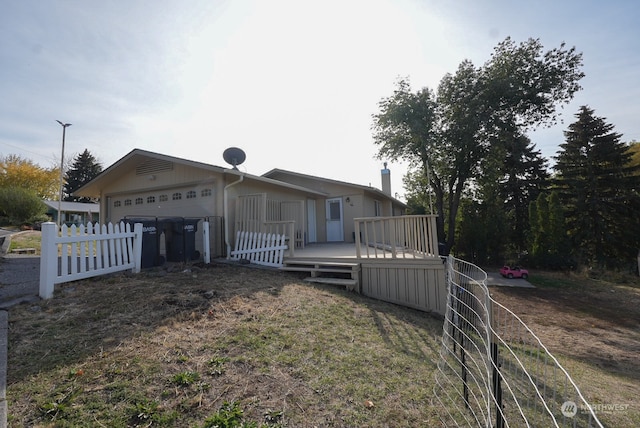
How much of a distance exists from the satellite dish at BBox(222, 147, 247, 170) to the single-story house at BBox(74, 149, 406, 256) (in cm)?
89

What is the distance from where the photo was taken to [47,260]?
4.12 metres

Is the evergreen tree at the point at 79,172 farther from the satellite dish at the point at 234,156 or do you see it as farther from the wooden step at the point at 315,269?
the wooden step at the point at 315,269

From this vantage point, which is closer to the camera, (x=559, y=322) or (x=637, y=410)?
(x=637, y=410)

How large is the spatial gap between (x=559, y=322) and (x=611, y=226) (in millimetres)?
15533

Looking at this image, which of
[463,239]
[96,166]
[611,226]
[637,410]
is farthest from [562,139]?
[96,166]

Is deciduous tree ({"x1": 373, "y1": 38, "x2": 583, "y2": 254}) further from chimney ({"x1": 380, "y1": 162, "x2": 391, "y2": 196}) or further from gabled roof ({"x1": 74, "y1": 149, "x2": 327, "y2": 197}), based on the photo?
gabled roof ({"x1": 74, "y1": 149, "x2": 327, "y2": 197})

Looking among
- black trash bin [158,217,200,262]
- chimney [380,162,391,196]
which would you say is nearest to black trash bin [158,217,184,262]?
black trash bin [158,217,200,262]

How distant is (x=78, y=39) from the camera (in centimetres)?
707

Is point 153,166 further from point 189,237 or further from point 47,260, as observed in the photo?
point 47,260

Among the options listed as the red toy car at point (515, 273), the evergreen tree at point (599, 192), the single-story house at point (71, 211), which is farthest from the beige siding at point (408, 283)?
the single-story house at point (71, 211)

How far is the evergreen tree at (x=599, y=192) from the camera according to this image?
16.9m

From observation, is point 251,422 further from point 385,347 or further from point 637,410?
point 637,410

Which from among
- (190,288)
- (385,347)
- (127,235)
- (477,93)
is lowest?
(385,347)

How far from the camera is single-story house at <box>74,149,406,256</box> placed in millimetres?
8750
